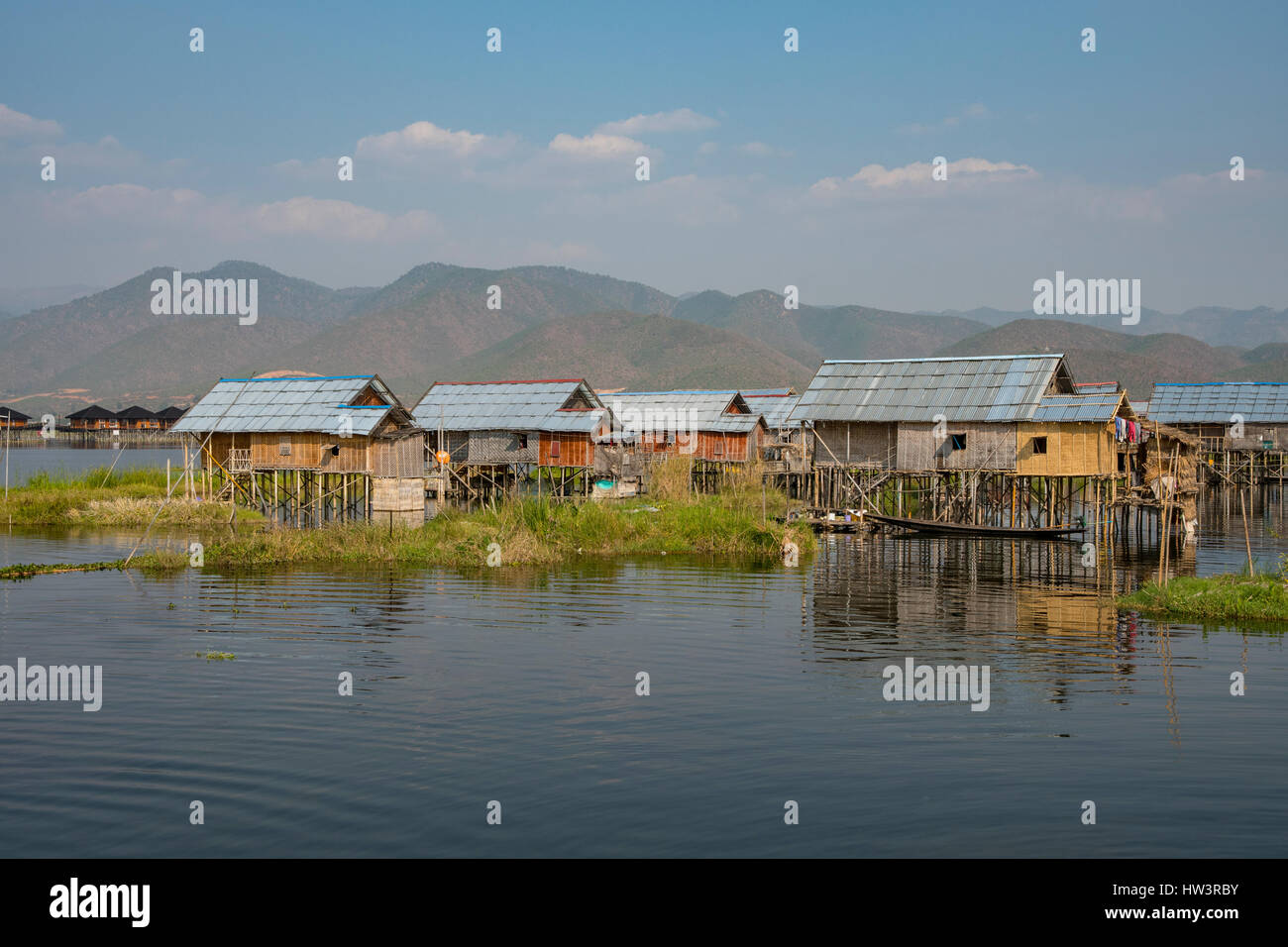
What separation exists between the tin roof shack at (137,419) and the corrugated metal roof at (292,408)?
55356 millimetres

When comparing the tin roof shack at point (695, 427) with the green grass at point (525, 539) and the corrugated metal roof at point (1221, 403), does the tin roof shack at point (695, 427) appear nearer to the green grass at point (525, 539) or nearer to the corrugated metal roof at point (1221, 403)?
the green grass at point (525, 539)

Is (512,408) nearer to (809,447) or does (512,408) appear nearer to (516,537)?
(809,447)

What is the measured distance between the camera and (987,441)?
36.2 m

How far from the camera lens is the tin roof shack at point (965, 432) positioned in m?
34.6

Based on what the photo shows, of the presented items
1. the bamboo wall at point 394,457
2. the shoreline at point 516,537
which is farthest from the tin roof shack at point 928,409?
the bamboo wall at point 394,457

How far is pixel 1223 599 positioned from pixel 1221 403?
4775cm

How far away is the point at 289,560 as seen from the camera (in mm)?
25625

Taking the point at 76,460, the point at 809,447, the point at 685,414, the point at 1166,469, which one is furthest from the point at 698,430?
the point at 76,460

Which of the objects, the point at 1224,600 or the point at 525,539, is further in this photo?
the point at 525,539

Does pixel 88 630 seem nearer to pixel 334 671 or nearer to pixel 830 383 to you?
pixel 334 671
